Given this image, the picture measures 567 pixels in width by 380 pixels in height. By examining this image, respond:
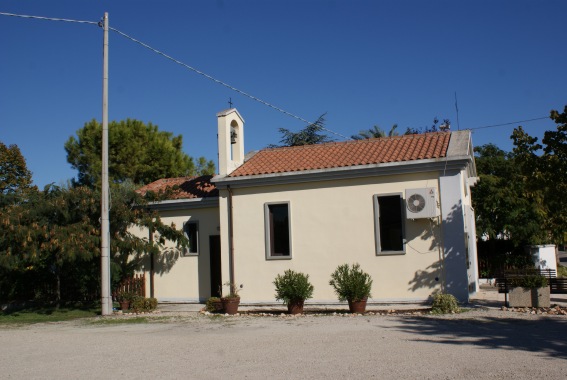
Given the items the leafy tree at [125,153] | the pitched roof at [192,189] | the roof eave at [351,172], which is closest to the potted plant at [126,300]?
the pitched roof at [192,189]

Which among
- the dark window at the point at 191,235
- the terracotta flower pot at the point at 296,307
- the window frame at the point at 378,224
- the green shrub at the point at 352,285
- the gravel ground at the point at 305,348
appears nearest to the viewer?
the gravel ground at the point at 305,348

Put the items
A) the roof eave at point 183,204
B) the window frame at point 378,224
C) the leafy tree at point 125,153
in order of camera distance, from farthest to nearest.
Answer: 1. the leafy tree at point 125,153
2. the roof eave at point 183,204
3. the window frame at point 378,224

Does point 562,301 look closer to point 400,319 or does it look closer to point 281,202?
point 400,319

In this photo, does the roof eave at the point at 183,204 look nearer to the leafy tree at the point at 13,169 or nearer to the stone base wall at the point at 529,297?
the stone base wall at the point at 529,297

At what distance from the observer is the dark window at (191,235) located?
18.6m

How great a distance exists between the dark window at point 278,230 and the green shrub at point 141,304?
369 centimetres

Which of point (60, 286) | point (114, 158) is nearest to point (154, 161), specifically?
point (114, 158)

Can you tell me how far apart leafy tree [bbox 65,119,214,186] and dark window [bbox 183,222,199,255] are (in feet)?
47.3

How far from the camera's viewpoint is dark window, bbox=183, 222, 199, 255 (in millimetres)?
18594

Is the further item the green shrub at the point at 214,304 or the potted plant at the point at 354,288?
the green shrub at the point at 214,304

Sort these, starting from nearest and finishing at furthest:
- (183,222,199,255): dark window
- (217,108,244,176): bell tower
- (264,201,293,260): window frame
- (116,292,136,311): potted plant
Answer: (264,201,293,260): window frame
(116,292,136,311): potted plant
(217,108,244,176): bell tower
(183,222,199,255): dark window

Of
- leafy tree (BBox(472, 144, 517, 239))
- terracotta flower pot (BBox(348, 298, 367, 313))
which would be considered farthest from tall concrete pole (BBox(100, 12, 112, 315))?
leafy tree (BBox(472, 144, 517, 239))

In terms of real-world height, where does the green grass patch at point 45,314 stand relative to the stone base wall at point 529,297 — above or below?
below

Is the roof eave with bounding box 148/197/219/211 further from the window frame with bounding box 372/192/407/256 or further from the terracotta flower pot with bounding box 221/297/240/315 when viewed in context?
the window frame with bounding box 372/192/407/256
